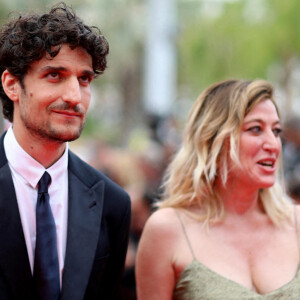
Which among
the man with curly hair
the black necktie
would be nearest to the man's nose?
the man with curly hair

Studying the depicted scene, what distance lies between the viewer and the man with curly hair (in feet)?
9.62

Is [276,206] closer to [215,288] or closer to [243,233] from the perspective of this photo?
[243,233]

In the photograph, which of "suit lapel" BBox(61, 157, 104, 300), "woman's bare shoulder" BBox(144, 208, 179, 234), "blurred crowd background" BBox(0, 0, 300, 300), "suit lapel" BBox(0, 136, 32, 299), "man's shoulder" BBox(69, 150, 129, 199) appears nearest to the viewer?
"suit lapel" BBox(0, 136, 32, 299)

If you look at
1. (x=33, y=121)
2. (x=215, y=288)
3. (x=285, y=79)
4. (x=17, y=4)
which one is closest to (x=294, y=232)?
(x=215, y=288)

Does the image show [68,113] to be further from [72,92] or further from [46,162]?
[46,162]

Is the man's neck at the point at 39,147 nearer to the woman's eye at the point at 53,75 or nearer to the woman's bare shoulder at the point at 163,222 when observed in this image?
the woman's eye at the point at 53,75

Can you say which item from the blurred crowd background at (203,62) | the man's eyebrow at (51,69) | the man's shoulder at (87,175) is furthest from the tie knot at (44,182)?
the blurred crowd background at (203,62)

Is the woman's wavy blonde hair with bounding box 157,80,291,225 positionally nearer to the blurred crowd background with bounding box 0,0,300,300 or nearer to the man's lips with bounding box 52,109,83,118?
the man's lips with bounding box 52,109,83,118

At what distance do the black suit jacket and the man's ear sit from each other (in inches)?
10.8

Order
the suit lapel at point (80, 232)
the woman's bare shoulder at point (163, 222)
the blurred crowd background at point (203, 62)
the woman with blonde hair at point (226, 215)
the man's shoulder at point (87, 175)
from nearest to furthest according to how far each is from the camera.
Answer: the suit lapel at point (80, 232)
the man's shoulder at point (87, 175)
the woman with blonde hair at point (226, 215)
the woman's bare shoulder at point (163, 222)
the blurred crowd background at point (203, 62)

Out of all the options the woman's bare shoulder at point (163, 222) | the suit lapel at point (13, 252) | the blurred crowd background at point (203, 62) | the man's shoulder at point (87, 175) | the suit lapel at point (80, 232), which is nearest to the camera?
the suit lapel at point (13, 252)

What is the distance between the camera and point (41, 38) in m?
2.99

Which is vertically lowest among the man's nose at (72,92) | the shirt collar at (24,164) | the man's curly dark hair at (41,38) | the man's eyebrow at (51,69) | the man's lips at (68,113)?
the shirt collar at (24,164)

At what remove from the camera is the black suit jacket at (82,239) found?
2.90 meters
